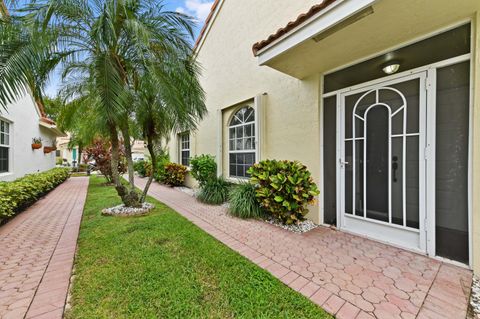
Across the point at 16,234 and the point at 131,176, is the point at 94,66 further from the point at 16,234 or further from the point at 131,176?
the point at 16,234

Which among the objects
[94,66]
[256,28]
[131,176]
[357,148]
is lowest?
[131,176]

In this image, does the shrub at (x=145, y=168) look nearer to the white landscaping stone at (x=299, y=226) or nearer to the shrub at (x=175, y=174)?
the shrub at (x=175, y=174)

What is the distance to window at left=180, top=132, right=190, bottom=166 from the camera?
34.0ft

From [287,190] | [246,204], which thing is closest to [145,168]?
[246,204]

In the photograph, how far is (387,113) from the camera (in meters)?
3.58

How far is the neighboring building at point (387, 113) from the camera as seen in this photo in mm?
2801

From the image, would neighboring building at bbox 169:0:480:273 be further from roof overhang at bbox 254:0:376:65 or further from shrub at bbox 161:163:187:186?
shrub at bbox 161:163:187:186

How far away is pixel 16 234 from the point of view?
4121 millimetres

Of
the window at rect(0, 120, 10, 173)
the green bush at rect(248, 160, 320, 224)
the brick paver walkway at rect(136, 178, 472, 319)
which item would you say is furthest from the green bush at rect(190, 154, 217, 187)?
the window at rect(0, 120, 10, 173)

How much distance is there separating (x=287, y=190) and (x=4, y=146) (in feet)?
33.5

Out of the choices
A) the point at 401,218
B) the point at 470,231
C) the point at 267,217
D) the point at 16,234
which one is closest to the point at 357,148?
the point at 401,218

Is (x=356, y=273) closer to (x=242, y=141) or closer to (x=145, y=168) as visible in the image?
(x=242, y=141)

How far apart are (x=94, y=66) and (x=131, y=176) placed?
9.00 feet

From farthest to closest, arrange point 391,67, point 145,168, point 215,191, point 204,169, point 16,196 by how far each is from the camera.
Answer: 1. point 145,168
2. point 204,169
3. point 215,191
4. point 16,196
5. point 391,67
